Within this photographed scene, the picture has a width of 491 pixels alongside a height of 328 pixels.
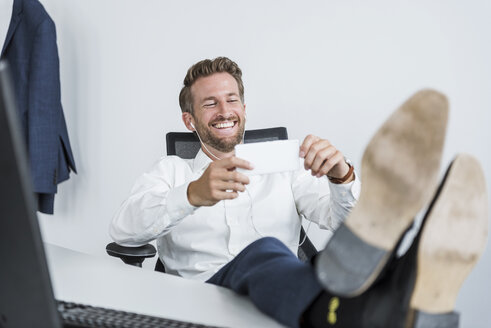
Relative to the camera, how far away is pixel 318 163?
1.30 metres

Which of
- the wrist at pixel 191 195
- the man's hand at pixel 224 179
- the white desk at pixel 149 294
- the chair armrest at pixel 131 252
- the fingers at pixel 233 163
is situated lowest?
the chair armrest at pixel 131 252

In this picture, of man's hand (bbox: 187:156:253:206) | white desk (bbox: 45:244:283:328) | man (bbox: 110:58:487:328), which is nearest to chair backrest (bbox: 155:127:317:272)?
man's hand (bbox: 187:156:253:206)

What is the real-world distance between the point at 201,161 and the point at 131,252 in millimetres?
476

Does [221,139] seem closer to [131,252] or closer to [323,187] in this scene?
[323,187]

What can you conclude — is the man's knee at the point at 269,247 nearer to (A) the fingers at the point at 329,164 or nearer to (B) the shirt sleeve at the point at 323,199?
(A) the fingers at the point at 329,164

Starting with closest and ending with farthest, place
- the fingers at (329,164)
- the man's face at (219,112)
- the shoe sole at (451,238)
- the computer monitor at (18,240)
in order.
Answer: the computer monitor at (18,240) → the shoe sole at (451,238) → the fingers at (329,164) → the man's face at (219,112)

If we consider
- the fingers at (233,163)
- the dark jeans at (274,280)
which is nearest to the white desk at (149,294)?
the dark jeans at (274,280)

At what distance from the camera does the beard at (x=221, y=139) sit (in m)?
1.79

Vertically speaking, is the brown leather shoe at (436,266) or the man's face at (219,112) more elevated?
the man's face at (219,112)

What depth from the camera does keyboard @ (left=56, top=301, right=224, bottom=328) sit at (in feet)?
2.28

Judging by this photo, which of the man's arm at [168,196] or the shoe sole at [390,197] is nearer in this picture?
the shoe sole at [390,197]

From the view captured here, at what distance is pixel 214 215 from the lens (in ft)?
5.46

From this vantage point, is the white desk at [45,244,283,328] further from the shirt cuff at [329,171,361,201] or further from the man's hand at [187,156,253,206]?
the shirt cuff at [329,171,361,201]

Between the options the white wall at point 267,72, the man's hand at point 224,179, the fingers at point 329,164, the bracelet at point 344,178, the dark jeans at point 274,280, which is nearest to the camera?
the dark jeans at point 274,280
